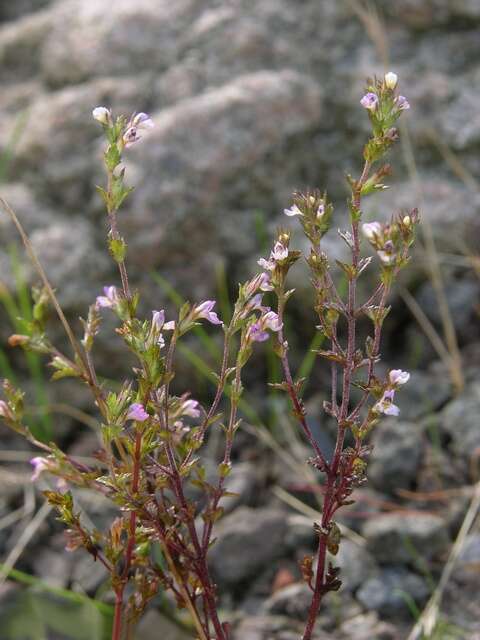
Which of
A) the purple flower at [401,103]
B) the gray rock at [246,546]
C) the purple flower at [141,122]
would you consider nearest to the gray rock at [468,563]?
the gray rock at [246,546]

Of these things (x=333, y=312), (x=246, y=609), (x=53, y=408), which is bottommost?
(x=246, y=609)

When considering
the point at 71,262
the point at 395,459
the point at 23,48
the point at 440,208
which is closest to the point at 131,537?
the point at 395,459

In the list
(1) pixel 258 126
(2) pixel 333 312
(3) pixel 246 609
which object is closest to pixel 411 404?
(3) pixel 246 609

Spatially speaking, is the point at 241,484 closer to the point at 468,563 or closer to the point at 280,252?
the point at 468,563

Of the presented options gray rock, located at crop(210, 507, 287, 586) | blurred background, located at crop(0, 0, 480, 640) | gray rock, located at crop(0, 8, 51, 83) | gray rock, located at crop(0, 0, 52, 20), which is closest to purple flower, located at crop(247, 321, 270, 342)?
blurred background, located at crop(0, 0, 480, 640)

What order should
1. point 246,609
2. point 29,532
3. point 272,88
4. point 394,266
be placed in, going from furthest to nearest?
point 272,88, point 29,532, point 246,609, point 394,266

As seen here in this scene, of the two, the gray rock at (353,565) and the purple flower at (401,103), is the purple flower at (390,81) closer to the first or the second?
the purple flower at (401,103)

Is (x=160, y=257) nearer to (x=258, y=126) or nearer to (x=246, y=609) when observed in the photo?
(x=258, y=126)

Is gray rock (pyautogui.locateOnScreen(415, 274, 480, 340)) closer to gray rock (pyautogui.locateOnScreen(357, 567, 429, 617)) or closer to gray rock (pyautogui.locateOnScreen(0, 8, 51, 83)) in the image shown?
gray rock (pyautogui.locateOnScreen(357, 567, 429, 617))
